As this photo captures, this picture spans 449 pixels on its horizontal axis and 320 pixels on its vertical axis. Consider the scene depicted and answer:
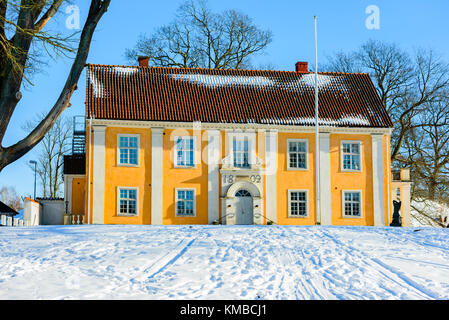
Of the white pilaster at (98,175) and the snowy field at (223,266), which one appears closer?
the snowy field at (223,266)

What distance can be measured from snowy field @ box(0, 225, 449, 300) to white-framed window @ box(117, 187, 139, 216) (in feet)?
36.9

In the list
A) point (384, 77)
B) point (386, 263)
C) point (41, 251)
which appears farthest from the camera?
point (384, 77)

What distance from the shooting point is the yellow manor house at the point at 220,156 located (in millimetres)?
31797

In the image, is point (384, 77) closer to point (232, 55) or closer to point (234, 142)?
point (232, 55)

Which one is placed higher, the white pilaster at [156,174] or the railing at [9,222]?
the white pilaster at [156,174]

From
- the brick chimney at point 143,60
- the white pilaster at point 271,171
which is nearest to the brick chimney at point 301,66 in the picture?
the white pilaster at point 271,171

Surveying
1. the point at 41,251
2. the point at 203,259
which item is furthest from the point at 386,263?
the point at 41,251

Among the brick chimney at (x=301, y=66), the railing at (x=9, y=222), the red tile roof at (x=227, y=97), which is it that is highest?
the brick chimney at (x=301, y=66)

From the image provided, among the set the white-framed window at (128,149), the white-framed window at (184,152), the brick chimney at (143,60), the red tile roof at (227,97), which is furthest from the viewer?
the brick chimney at (143,60)

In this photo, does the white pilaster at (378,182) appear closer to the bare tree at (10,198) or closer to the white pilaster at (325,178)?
the white pilaster at (325,178)

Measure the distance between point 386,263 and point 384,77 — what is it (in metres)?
31.3

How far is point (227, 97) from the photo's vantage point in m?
34.4

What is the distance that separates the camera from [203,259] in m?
15.2

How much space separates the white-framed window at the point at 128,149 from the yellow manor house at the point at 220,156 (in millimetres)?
56
